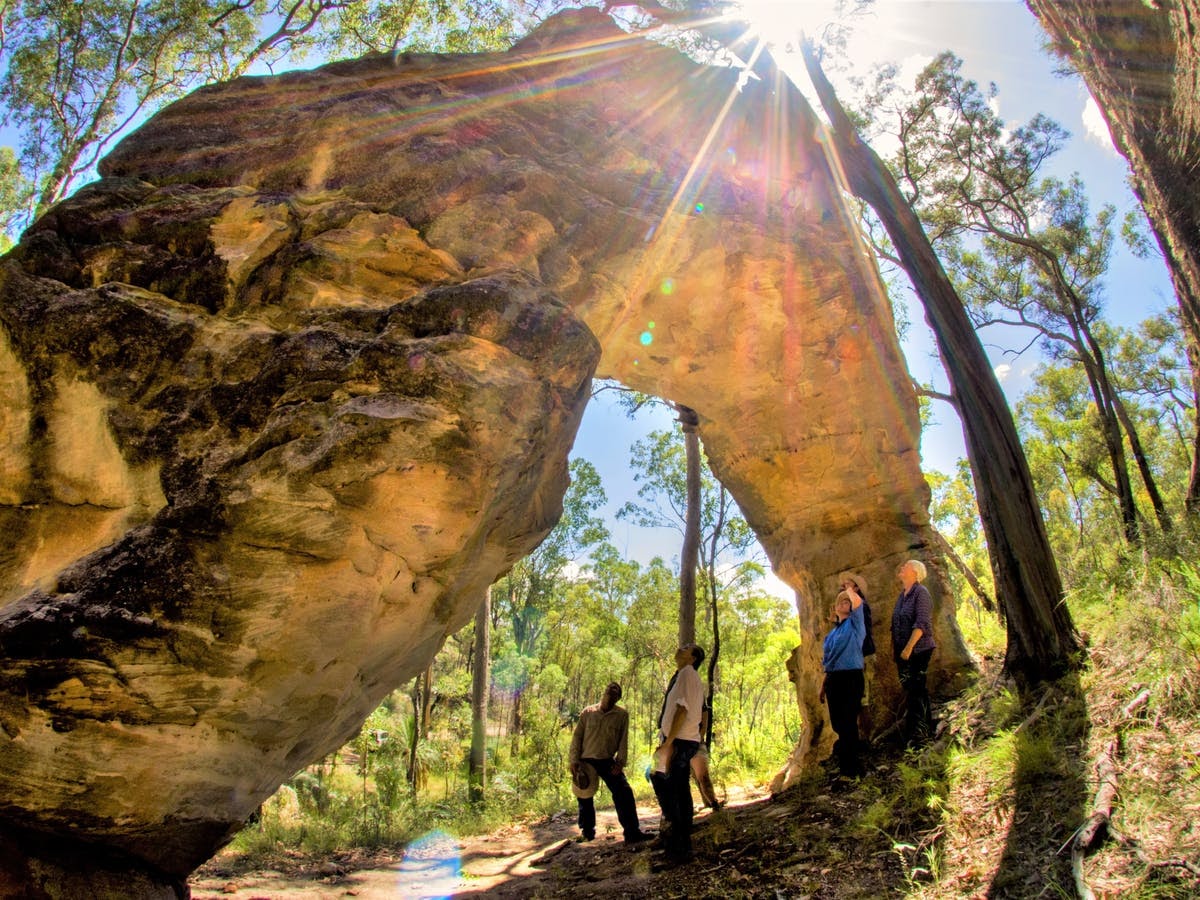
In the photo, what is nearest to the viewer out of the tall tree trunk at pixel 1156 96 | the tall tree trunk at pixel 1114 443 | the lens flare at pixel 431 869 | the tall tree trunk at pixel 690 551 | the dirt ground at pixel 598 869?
the dirt ground at pixel 598 869

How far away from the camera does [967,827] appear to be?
420 centimetres

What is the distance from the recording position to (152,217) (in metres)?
5.23

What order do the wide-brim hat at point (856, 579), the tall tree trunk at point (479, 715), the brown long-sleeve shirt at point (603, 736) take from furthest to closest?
the tall tree trunk at point (479, 715) → the wide-brim hat at point (856, 579) → the brown long-sleeve shirt at point (603, 736)

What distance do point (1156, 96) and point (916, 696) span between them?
4931 mm

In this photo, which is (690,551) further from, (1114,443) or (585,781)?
(1114,443)

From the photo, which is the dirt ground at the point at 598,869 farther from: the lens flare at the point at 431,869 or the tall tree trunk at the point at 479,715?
the tall tree trunk at the point at 479,715

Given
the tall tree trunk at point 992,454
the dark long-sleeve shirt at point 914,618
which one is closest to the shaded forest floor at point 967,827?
the tall tree trunk at point 992,454

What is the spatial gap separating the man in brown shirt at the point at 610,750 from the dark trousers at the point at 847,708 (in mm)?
1720

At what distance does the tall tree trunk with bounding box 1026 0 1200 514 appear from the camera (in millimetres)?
4719

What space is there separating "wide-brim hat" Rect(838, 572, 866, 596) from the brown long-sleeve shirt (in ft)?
8.28

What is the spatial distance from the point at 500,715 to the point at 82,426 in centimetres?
2754

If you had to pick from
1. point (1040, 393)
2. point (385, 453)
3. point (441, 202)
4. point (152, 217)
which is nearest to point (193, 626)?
point (385, 453)

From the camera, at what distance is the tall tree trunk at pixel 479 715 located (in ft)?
39.0

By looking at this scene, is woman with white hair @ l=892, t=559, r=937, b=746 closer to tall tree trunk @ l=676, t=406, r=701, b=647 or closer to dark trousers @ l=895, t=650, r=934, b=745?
dark trousers @ l=895, t=650, r=934, b=745
